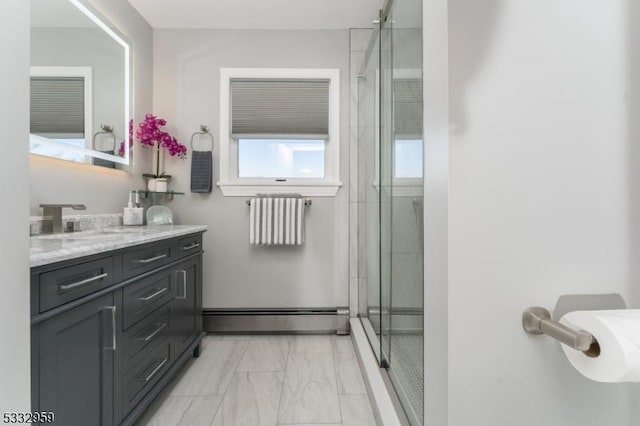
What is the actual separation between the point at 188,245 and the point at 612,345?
1.82 m

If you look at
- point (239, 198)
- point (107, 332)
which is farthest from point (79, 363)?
point (239, 198)

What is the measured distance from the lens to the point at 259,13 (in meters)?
2.13

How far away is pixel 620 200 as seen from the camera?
593mm

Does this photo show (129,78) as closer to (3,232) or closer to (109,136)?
(109,136)

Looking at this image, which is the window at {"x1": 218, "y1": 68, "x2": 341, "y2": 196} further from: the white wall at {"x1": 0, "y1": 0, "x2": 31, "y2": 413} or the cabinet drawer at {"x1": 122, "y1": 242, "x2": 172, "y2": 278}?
the white wall at {"x1": 0, "y1": 0, "x2": 31, "y2": 413}

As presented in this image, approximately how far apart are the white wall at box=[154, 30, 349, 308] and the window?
0.22 ft

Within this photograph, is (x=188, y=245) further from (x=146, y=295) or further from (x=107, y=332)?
(x=107, y=332)

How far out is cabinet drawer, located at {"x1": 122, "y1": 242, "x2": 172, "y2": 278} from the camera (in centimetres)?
121

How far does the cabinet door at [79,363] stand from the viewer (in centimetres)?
84

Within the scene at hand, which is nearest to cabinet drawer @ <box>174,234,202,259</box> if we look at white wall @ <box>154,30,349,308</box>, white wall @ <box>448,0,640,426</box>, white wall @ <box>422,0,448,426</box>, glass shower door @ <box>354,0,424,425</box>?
white wall @ <box>154,30,349,308</box>

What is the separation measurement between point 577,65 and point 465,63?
0.72ft

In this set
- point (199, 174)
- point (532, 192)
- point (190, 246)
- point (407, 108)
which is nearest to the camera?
point (532, 192)

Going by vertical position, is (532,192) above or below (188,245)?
above

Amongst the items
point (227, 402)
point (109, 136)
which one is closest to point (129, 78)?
point (109, 136)
